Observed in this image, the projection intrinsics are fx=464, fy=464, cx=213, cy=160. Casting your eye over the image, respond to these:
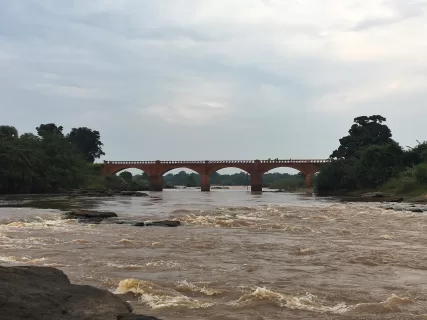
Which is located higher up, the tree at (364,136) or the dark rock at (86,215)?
the tree at (364,136)

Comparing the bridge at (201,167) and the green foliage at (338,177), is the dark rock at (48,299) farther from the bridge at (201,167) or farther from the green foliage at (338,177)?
the bridge at (201,167)

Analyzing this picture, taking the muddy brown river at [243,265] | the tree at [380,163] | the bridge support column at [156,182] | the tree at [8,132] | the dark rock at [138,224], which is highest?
the tree at [8,132]

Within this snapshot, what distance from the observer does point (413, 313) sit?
23.0 ft

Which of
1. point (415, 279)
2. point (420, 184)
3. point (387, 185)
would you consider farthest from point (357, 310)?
point (387, 185)

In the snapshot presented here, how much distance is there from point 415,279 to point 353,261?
210cm

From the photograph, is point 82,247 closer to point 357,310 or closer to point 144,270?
point 144,270

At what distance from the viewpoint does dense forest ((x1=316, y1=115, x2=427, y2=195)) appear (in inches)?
1953

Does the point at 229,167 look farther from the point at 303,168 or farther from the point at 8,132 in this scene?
the point at 8,132

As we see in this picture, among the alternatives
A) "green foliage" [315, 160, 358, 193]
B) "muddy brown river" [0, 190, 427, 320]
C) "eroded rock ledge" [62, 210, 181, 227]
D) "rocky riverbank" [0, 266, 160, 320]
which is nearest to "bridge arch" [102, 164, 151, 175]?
"green foliage" [315, 160, 358, 193]

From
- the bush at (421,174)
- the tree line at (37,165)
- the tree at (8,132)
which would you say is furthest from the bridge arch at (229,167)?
the bush at (421,174)

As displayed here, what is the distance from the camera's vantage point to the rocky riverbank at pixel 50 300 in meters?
5.18

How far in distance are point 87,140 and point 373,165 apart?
67.0 metres

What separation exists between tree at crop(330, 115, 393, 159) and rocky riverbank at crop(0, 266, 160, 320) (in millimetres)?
65481

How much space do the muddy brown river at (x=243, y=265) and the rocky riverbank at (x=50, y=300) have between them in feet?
3.84
